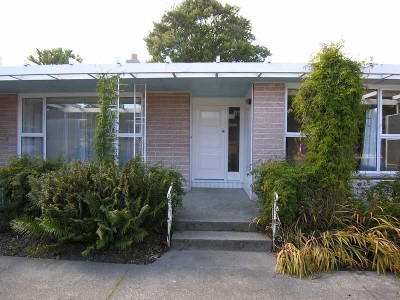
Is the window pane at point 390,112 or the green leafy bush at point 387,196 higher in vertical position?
the window pane at point 390,112

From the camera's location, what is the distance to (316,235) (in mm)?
4586

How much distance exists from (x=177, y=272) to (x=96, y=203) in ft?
4.75

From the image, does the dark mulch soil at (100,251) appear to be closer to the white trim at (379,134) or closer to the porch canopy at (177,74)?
the porch canopy at (177,74)

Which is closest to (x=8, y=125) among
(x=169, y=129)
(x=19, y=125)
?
(x=19, y=125)

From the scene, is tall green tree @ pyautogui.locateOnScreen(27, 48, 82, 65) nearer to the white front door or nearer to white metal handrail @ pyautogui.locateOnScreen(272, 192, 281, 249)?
the white front door

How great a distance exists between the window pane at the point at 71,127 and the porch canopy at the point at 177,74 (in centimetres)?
90

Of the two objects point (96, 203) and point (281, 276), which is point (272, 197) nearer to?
point (281, 276)

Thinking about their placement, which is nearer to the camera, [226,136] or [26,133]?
[26,133]

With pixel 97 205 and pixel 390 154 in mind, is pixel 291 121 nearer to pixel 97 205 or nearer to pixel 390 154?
pixel 390 154

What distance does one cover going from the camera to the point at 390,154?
6.77m

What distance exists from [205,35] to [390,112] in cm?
1810

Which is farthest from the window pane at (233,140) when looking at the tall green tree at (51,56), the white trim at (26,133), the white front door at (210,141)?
the tall green tree at (51,56)

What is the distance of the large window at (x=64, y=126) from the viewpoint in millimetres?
7598

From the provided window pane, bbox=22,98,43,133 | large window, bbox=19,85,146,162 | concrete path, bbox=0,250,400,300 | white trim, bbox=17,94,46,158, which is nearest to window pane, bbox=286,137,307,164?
concrete path, bbox=0,250,400,300
